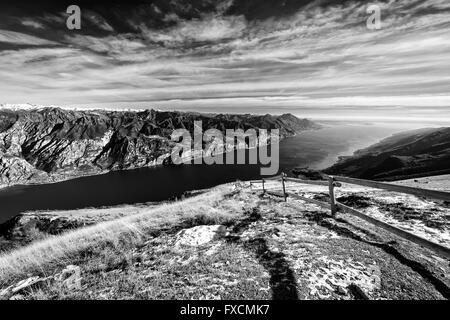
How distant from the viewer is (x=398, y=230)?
5.85m

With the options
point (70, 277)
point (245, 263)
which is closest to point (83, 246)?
point (70, 277)

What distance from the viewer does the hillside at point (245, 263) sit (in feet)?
16.5

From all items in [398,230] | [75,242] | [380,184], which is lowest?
[75,242]

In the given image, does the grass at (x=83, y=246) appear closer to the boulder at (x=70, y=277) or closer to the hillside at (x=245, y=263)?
the hillside at (x=245, y=263)

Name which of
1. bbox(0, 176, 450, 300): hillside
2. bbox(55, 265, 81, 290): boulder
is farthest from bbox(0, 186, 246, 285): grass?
bbox(55, 265, 81, 290): boulder

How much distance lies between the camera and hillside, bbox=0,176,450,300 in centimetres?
504

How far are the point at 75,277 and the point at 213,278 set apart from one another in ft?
11.4

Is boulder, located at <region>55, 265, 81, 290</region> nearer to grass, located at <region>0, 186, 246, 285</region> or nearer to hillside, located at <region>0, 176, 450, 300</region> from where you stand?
hillside, located at <region>0, 176, 450, 300</region>

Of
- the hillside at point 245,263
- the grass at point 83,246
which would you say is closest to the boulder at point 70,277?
the hillside at point 245,263

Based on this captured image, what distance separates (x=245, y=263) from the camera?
6.09 m

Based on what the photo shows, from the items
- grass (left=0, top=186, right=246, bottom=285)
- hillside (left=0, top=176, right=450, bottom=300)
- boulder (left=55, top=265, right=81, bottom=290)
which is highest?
hillside (left=0, top=176, right=450, bottom=300)

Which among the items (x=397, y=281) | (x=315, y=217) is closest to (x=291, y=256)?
(x=397, y=281)
